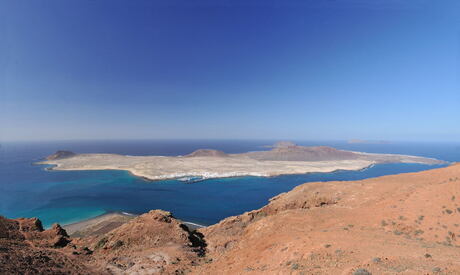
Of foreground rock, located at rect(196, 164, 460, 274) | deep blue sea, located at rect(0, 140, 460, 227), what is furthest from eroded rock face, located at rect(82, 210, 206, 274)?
deep blue sea, located at rect(0, 140, 460, 227)

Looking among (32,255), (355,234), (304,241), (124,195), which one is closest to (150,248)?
(32,255)

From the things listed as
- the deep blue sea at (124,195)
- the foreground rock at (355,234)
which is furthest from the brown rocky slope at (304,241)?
the deep blue sea at (124,195)

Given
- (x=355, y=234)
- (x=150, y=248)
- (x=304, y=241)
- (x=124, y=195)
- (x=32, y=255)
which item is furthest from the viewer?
(x=124, y=195)

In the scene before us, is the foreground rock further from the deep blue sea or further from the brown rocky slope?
the deep blue sea

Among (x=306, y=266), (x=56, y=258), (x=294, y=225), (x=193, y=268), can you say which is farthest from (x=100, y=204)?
(x=306, y=266)

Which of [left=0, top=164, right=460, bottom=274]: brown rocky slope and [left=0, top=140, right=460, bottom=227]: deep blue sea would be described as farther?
[left=0, top=140, right=460, bottom=227]: deep blue sea

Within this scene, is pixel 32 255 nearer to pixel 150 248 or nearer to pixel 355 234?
pixel 150 248

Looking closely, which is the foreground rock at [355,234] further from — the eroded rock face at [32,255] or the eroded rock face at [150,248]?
the eroded rock face at [32,255]

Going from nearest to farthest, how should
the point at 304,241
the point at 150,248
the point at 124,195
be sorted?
the point at 304,241 → the point at 150,248 → the point at 124,195
